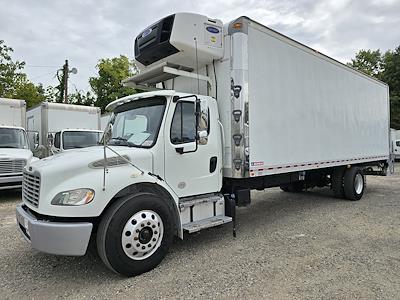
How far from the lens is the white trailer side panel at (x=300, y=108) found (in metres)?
5.32

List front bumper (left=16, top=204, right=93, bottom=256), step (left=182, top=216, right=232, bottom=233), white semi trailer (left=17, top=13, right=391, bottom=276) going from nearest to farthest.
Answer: front bumper (left=16, top=204, right=93, bottom=256), white semi trailer (left=17, top=13, right=391, bottom=276), step (left=182, top=216, right=232, bottom=233)

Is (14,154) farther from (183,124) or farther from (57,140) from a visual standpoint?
(183,124)

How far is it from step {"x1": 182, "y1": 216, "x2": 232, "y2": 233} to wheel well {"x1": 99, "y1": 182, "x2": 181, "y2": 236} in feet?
0.54

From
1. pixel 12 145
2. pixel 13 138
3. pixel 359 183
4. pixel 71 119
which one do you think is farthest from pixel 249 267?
pixel 71 119

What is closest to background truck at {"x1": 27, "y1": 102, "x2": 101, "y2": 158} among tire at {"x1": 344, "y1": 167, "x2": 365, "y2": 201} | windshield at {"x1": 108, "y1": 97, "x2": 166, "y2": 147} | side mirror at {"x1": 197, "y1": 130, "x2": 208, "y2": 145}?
windshield at {"x1": 108, "y1": 97, "x2": 166, "y2": 147}

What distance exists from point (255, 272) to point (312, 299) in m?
0.85

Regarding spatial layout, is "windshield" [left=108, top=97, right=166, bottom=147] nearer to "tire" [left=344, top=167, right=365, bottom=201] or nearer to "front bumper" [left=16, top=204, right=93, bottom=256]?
"front bumper" [left=16, top=204, right=93, bottom=256]

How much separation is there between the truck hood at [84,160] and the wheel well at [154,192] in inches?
9.6

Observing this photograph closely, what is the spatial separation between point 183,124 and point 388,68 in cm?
3112

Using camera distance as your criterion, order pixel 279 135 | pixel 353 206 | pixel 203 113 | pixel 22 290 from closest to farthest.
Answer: pixel 22 290 → pixel 203 113 → pixel 279 135 → pixel 353 206

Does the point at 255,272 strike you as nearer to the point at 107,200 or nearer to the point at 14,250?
the point at 107,200

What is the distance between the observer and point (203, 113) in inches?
191

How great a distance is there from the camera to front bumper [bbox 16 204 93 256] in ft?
11.4

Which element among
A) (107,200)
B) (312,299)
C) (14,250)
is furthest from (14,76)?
(312,299)
